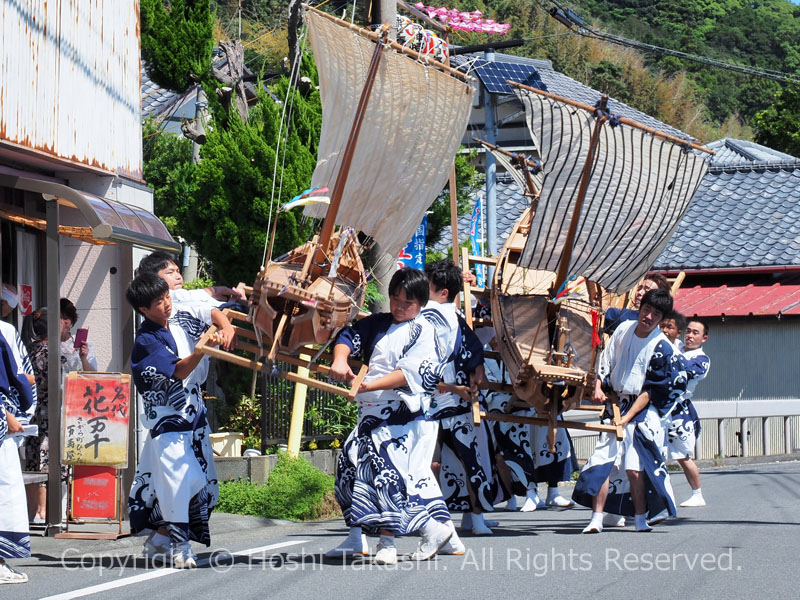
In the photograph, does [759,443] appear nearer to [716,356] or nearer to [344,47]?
[716,356]

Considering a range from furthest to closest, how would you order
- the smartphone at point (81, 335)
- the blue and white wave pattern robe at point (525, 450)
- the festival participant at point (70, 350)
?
the blue and white wave pattern robe at point (525, 450)
the smartphone at point (81, 335)
the festival participant at point (70, 350)

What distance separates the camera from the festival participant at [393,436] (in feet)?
22.9

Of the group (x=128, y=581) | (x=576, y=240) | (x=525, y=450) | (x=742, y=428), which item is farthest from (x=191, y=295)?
(x=742, y=428)

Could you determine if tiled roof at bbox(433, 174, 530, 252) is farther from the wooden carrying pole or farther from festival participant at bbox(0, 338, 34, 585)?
festival participant at bbox(0, 338, 34, 585)

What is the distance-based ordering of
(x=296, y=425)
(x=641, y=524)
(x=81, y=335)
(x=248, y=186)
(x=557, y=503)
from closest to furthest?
(x=641, y=524) → (x=81, y=335) → (x=557, y=503) → (x=296, y=425) → (x=248, y=186)

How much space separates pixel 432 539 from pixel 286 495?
14.2 ft

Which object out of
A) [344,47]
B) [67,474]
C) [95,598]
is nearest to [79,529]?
[67,474]

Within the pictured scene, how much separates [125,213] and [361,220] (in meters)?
2.66

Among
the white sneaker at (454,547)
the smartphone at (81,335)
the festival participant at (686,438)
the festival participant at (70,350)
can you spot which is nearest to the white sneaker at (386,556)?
the white sneaker at (454,547)

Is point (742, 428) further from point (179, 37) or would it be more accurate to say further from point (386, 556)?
point (386, 556)

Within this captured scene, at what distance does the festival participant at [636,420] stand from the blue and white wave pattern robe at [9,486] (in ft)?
14.2

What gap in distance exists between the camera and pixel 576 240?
30.0 feet

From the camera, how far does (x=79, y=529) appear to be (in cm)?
895

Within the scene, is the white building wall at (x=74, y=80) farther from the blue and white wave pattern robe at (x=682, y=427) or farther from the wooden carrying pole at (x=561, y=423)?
the blue and white wave pattern robe at (x=682, y=427)
